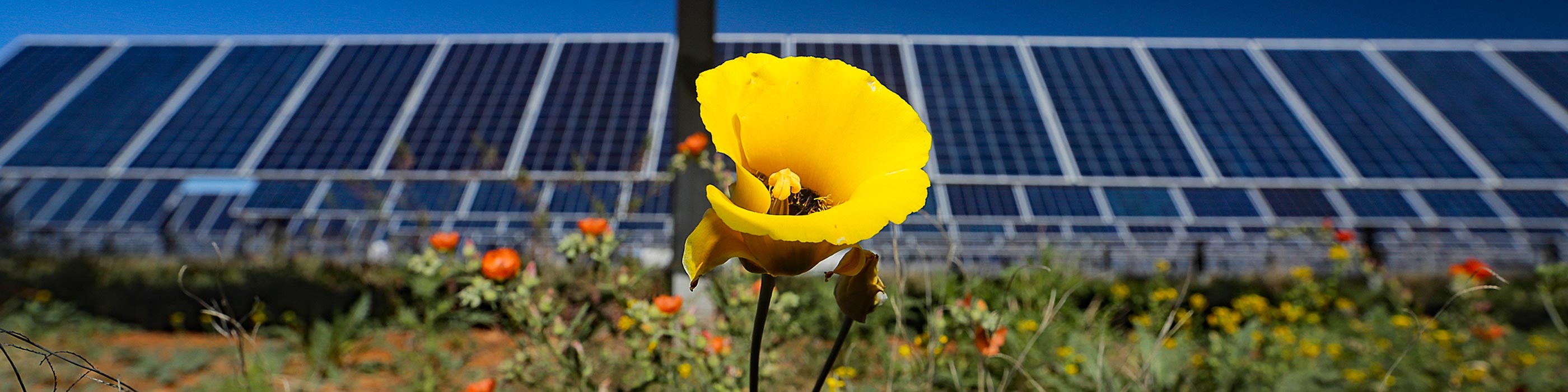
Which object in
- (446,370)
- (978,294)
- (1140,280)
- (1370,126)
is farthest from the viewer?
(1370,126)

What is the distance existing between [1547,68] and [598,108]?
55.7 feet

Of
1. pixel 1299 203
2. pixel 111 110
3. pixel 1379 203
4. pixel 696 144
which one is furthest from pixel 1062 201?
pixel 111 110

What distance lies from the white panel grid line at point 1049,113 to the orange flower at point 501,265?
7889 millimetres

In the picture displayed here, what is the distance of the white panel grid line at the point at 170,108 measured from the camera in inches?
343

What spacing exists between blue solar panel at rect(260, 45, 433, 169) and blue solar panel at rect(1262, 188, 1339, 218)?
1091 centimetres

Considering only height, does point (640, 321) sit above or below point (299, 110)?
above

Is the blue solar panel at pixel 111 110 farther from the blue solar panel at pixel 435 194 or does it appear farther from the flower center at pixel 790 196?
the flower center at pixel 790 196

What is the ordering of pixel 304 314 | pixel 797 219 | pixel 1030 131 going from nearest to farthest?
pixel 797 219 < pixel 304 314 < pixel 1030 131

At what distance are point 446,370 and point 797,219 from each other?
8.93 ft

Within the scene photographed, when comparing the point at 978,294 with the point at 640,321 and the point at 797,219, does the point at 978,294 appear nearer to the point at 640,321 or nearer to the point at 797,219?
the point at 640,321

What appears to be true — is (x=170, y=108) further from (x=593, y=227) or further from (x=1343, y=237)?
(x=1343, y=237)

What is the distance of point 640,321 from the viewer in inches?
66.0

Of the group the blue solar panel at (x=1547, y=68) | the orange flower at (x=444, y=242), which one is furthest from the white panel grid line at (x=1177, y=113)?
the orange flower at (x=444, y=242)

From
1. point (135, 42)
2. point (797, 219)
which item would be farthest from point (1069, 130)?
point (135, 42)
